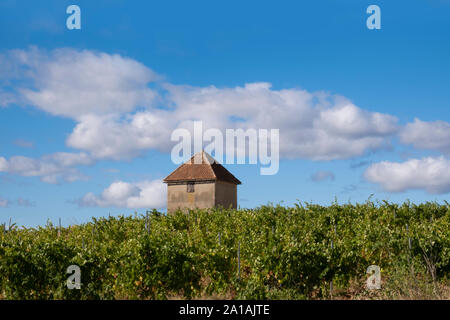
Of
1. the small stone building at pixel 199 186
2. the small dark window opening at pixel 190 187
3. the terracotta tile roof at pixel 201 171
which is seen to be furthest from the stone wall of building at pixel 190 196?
the terracotta tile roof at pixel 201 171

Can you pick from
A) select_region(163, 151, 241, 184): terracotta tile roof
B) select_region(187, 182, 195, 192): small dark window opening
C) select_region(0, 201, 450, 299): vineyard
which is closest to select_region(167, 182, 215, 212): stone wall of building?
select_region(187, 182, 195, 192): small dark window opening

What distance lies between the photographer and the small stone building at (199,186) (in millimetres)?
37719

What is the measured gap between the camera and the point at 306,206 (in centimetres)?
2466

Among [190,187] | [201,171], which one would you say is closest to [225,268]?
[190,187]

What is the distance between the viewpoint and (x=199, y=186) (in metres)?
38.1

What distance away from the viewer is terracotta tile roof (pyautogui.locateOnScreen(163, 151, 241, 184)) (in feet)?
126

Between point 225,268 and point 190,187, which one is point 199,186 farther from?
point 225,268

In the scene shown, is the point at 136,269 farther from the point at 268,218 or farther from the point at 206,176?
the point at 206,176

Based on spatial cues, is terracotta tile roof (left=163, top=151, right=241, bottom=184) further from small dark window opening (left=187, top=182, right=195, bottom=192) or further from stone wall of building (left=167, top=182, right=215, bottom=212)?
stone wall of building (left=167, top=182, right=215, bottom=212)

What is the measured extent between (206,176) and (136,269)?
26301 millimetres

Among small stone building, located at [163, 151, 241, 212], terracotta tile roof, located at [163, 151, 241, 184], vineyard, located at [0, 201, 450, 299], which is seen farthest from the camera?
terracotta tile roof, located at [163, 151, 241, 184]

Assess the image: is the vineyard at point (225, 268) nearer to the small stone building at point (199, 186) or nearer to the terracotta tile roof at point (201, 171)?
the small stone building at point (199, 186)
